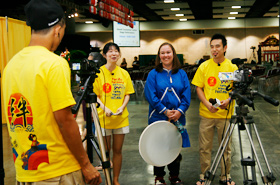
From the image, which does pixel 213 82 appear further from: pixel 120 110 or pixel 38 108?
pixel 38 108

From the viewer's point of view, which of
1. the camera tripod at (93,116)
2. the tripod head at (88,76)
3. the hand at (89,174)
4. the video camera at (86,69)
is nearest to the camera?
the hand at (89,174)

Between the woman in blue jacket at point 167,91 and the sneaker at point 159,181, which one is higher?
the woman in blue jacket at point 167,91

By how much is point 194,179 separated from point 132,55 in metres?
21.8

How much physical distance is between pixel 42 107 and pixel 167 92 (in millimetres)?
1933

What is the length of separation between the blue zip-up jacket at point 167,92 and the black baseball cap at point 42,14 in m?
1.83

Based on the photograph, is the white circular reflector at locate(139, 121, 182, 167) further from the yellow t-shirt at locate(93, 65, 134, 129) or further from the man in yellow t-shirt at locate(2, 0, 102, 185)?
the man in yellow t-shirt at locate(2, 0, 102, 185)

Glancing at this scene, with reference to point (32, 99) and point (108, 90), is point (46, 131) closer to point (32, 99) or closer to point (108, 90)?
point (32, 99)

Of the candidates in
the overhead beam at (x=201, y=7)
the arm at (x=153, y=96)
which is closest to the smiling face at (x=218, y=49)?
the arm at (x=153, y=96)

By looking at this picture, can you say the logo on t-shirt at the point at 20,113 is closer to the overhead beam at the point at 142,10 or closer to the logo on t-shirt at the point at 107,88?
the logo on t-shirt at the point at 107,88

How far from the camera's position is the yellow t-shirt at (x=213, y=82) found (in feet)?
10.9

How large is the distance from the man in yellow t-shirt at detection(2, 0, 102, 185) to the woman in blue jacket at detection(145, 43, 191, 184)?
1.75m

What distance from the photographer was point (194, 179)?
3.71 metres

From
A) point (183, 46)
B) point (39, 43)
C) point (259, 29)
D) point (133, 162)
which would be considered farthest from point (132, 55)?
point (39, 43)

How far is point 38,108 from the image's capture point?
57.2 inches
